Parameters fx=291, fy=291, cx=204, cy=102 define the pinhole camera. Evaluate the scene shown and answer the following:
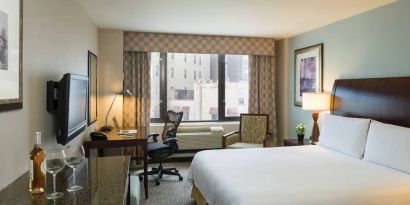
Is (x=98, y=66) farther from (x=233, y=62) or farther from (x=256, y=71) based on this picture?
(x=256, y=71)

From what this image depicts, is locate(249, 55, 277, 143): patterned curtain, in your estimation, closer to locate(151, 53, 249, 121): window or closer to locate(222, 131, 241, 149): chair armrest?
locate(151, 53, 249, 121): window

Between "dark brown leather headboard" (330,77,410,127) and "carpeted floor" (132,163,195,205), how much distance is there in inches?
93.9

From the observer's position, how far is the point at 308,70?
496 centimetres

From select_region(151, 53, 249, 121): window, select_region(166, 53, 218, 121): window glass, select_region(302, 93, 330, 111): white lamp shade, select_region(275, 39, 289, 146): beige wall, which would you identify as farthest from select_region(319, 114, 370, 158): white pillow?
select_region(166, 53, 218, 121): window glass

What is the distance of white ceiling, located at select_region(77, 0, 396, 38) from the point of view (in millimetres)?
3461

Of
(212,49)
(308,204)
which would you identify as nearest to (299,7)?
(212,49)

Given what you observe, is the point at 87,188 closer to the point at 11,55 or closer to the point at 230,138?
the point at 11,55

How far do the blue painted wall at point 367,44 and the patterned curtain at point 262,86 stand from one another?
91 centimetres

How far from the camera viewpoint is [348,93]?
12.8ft

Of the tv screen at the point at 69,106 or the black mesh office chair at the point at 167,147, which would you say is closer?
the tv screen at the point at 69,106

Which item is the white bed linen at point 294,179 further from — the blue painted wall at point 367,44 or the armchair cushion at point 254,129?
the armchair cushion at point 254,129

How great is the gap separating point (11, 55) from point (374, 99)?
3628mm

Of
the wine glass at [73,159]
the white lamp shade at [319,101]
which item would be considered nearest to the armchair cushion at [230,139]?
the white lamp shade at [319,101]

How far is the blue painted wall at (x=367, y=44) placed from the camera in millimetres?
3270
